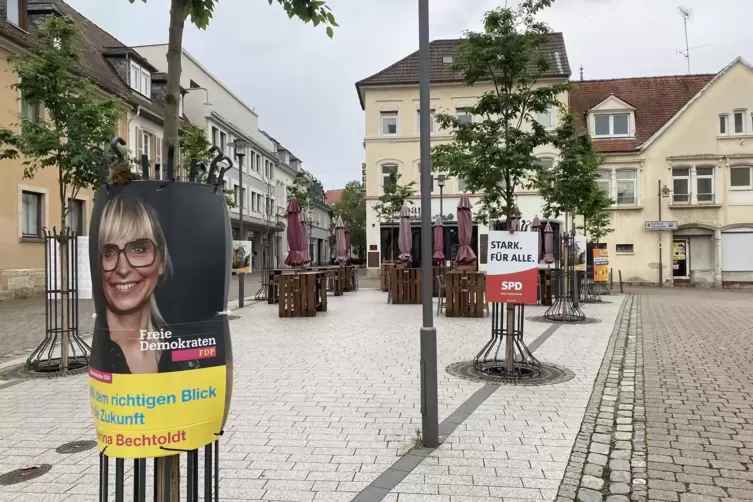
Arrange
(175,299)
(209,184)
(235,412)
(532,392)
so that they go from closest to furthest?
(175,299), (209,184), (235,412), (532,392)

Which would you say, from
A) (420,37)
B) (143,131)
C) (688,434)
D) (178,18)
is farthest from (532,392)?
(143,131)

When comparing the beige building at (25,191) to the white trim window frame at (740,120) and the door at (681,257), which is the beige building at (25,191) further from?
the white trim window frame at (740,120)

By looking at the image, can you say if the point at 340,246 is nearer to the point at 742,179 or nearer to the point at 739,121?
the point at 742,179

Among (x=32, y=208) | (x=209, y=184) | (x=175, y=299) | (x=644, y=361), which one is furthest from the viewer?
(x=32, y=208)

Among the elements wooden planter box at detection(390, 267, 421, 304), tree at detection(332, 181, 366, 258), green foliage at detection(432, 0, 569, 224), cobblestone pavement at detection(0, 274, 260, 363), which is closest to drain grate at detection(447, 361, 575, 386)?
green foliage at detection(432, 0, 569, 224)

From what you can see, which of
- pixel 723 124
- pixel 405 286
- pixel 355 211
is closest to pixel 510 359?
pixel 405 286

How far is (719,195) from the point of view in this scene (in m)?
30.1

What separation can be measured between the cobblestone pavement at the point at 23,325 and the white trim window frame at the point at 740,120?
1168 inches

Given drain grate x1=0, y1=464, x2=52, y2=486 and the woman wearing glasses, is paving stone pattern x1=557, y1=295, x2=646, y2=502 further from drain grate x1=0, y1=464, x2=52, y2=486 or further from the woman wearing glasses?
drain grate x1=0, y1=464, x2=52, y2=486

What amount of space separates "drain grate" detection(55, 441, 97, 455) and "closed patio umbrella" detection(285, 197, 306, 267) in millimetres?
10561

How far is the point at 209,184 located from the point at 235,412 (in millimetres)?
3665

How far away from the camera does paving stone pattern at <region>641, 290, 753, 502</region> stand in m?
3.94

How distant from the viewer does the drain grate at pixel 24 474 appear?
12.9ft

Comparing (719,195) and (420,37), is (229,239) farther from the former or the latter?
(719,195)
